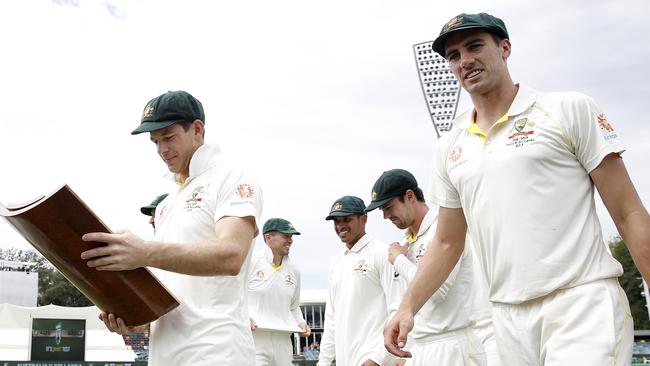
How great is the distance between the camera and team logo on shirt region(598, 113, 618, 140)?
9.70 ft

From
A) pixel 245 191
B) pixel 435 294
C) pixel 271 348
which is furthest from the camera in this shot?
pixel 271 348

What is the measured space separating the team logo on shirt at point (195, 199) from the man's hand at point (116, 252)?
704mm

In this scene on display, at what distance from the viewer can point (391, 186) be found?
6.08m

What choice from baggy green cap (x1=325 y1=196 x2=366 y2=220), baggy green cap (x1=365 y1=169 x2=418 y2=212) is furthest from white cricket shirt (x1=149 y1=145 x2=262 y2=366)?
baggy green cap (x1=325 y1=196 x2=366 y2=220)

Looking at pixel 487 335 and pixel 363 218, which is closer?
pixel 487 335

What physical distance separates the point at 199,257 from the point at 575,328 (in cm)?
Answer: 157

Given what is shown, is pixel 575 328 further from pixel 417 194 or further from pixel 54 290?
pixel 54 290

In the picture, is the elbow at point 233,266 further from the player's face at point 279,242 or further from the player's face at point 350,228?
the player's face at point 279,242

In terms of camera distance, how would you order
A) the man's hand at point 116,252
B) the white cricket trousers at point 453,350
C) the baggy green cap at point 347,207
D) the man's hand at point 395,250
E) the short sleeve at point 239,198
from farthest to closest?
1. the baggy green cap at point 347,207
2. the man's hand at point 395,250
3. the white cricket trousers at point 453,350
4. the short sleeve at point 239,198
5. the man's hand at point 116,252

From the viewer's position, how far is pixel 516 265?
9.96ft

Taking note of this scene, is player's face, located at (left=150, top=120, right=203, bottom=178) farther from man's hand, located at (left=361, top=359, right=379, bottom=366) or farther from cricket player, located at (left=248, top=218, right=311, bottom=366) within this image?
cricket player, located at (left=248, top=218, right=311, bottom=366)

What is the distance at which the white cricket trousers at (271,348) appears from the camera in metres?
9.27

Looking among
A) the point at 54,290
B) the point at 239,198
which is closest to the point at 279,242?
the point at 239,198

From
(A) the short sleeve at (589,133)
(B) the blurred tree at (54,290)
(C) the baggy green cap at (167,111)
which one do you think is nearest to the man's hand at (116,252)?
(C) the baggy green cap at (167,111)
